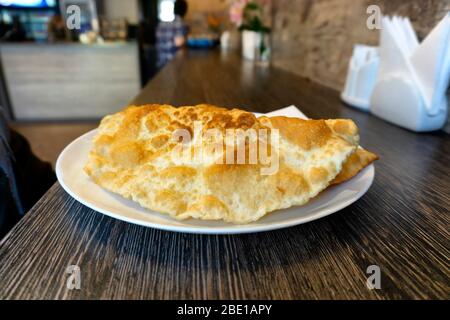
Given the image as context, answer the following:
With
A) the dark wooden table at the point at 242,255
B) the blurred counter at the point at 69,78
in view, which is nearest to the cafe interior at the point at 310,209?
the dark wooden table at the point at 242,255

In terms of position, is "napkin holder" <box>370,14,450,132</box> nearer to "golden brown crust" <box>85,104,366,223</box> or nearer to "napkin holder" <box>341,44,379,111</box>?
"napkin holder" <box>341,44,379,111</box>

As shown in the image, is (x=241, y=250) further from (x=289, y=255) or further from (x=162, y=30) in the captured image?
(x=162, y=30)

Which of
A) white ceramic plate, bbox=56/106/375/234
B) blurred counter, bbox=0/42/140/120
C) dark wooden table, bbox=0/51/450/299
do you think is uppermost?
white ceramic plate, bbox=56/106/375/234

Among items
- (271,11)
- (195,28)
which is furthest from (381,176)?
(195,28)

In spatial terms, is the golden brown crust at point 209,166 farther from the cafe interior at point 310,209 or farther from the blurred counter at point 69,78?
the blurred counter at point 69,78

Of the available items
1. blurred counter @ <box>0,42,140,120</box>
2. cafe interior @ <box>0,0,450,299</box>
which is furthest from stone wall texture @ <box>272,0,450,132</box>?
blurred counter @ <box>0,42,140,120</box>
